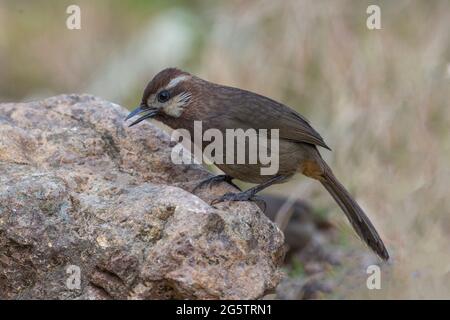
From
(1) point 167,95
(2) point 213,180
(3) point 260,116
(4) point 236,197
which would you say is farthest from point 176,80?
(4) point 236,197

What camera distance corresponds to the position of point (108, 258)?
402 centimetres

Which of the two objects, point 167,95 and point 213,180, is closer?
point 213,180

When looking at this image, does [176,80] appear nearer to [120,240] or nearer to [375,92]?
[120,240]

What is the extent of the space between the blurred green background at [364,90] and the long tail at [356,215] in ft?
1.21

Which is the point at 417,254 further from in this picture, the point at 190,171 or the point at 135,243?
the point at 135,243

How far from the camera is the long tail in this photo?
19.5 ft

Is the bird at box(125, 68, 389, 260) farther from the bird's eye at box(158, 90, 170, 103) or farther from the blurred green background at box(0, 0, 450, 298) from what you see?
the blurred green background at box(0, 0, 450, 298)

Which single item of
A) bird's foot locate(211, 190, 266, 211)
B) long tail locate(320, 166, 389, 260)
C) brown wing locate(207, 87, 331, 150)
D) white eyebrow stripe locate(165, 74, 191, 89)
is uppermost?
white eyebrow stripe locate(165, 74, 191, 89)

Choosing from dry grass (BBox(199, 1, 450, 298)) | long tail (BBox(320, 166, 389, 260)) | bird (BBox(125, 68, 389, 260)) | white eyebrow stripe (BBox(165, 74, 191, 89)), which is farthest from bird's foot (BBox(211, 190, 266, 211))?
dry grass (BBox(199, 1, 450, 298))

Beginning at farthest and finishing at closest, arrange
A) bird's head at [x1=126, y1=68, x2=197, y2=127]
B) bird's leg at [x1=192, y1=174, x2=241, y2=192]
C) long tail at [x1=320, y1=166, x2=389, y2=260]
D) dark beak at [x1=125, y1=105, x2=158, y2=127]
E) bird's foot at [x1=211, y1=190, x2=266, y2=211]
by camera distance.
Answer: long tail at [x1=320, y1=166, x2=389, y2=260]
bird's head at [x1=126, y1=68, x2=197, y2=127]
dark beak at [x1=125, y1=105, x2=158, y2=127]
bird's leg at [x1=192, y1=174, x2=241, y2=192]
bird's foot at [x1=211, y1=190, x2=266, y2=211]

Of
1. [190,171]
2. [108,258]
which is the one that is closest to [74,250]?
[108,258]

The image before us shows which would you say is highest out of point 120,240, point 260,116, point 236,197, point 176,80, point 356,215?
→ point 176,80

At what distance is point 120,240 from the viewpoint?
4.06 metres

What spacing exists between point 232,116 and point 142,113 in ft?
2.01
